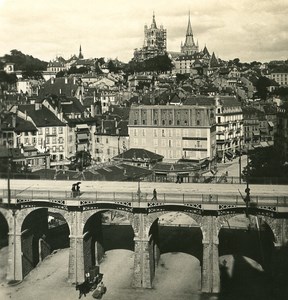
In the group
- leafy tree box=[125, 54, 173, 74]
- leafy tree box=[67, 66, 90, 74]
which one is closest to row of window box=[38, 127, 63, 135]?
leafy tree box=[67, 66, 90, 74]

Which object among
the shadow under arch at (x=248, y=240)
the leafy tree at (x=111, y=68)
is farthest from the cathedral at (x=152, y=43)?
the shadow under arch at (x=248, y=240)

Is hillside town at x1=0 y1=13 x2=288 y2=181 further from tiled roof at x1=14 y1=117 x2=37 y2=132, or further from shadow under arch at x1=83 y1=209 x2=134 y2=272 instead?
shadow under arch at x1=83 y1=209 x2=134 y2=272

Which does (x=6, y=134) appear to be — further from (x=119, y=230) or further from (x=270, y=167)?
(x=270, y=167)

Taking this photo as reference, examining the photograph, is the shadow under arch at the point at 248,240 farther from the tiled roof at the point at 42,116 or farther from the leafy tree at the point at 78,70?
the leafy tree at the point at 78,70

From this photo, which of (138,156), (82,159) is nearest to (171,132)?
(138,156)

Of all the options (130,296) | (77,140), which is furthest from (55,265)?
(77,140)
